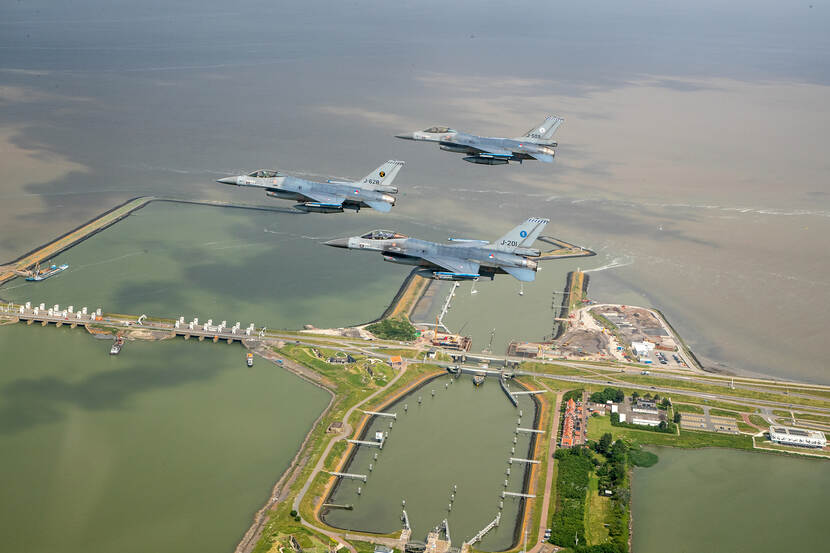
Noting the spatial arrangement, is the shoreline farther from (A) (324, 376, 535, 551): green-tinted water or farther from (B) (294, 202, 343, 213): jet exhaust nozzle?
(B) (294, 202, 343, 213): jet exhaust nozzle

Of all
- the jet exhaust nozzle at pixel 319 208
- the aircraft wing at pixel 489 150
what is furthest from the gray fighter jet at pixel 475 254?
the aircraft wing at pixel 489 150

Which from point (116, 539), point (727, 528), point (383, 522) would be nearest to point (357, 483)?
point (383, 522)

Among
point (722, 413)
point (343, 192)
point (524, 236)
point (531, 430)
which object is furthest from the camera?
point (722, 413)

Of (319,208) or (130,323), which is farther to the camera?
(130,323)

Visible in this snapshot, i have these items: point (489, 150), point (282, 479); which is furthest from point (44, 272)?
point (489, 150)

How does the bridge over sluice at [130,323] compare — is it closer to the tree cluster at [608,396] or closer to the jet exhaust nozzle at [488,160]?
the jet exhaust nozzle at [488,160]

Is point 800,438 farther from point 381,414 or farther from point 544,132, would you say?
point 381,414

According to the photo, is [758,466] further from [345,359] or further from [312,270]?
[312,270]
